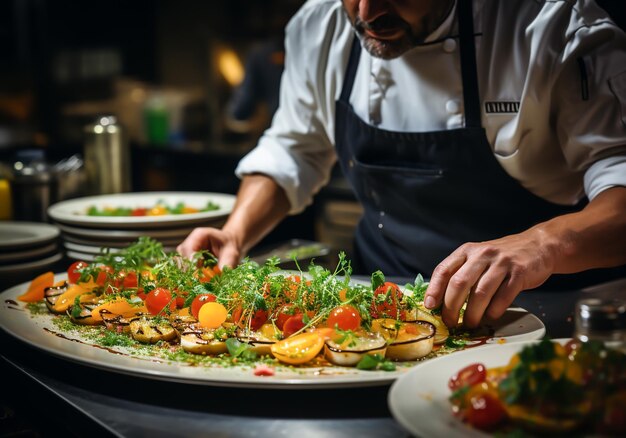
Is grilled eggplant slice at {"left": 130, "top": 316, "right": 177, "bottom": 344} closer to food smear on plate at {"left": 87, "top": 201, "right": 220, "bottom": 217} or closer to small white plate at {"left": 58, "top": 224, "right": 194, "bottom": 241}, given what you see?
small white plate at {"left": 58, "top": 224, "right": 194, "bottom": 241}

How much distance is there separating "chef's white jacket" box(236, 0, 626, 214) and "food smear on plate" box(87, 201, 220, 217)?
37 centimetres

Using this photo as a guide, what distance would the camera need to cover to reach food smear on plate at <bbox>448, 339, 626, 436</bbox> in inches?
40.8

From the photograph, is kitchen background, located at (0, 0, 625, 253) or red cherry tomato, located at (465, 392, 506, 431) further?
kitchen background, located at (0, 0, 625, 253)

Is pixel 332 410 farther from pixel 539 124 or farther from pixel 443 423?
pixel 539 124

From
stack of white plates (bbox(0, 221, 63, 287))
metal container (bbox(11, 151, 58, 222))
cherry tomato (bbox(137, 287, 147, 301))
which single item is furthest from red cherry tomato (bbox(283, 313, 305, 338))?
metal container (bbox(11, 151, 58, 222))

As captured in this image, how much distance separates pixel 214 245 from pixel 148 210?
0.71 m

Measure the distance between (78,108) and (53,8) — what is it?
1188mm

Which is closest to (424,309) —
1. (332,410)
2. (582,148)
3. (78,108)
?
(332,410)

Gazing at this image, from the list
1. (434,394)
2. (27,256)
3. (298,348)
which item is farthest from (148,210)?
(434,394)

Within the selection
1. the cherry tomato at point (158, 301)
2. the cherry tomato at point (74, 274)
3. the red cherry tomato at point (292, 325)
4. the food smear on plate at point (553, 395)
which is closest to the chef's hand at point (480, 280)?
the red cherry tomato at point (292, 325)

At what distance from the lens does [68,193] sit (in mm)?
3367

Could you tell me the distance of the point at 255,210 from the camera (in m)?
2.61

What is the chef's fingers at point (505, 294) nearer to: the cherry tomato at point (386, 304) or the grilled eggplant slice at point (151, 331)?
the cherry tomato at point (386, 304)

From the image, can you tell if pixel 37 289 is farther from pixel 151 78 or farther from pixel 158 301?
pixel 151 78
